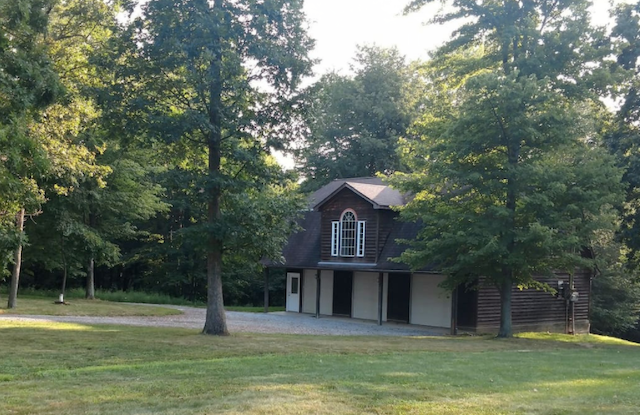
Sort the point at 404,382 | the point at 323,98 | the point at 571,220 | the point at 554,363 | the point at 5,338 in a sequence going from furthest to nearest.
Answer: the point at 571,220
the point at 323,98
the point at 5,338
the point at 554,363
the point at 404,382

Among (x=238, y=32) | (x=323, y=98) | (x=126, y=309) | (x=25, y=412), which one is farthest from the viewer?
(x=126, y=309)

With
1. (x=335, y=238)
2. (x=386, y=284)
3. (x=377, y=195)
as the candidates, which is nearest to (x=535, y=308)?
(x=386, y=284)

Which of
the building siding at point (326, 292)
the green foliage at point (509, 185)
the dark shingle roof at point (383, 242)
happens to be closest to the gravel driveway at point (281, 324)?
the building siding at point (326, 292)

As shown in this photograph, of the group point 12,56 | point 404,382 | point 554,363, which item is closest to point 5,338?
point 12,56

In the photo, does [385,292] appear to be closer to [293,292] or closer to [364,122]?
[293,292]

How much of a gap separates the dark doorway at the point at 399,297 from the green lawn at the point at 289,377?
958cm

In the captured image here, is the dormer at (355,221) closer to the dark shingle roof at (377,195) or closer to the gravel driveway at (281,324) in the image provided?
the dark shingle roof at (377,195)

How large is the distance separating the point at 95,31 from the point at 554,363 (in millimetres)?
19966

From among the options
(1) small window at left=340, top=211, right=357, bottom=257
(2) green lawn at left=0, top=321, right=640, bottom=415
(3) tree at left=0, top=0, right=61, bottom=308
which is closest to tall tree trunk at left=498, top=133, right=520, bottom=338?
(2) green lawn at left=0, top=321, right=640, bottom=415

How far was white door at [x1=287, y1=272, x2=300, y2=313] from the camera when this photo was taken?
33.7 meters

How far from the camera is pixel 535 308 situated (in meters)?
27.3

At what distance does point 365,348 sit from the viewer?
16.7 metres

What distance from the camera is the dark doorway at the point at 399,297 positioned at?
28.2 meters

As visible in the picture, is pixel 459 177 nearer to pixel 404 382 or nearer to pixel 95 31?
pixel 404 382
